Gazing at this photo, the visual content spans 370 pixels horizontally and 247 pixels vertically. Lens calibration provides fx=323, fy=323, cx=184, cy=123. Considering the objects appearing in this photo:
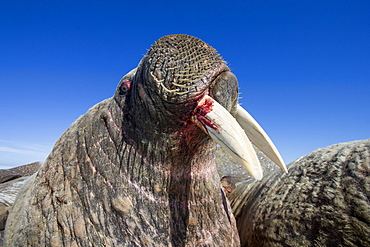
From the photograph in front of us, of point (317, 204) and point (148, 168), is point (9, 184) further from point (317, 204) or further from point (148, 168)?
point (317, 204)

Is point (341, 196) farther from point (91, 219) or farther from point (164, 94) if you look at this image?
point (91, 219)

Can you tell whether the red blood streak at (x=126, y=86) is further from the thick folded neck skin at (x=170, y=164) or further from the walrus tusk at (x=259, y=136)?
the walrus tusk at (x=259, y=136)

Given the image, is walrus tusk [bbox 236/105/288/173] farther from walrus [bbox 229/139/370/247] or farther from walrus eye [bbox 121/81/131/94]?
walrus eye [bbox 121/81/131/94]

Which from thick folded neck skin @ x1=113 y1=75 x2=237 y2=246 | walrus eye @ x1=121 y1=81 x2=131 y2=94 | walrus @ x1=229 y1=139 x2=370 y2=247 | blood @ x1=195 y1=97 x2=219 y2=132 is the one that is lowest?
walrus @ x1=229 y1=139 x2=370 y2=247

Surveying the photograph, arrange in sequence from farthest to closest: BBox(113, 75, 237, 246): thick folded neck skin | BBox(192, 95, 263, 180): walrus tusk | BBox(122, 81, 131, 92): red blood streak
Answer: BBox(122, 81, 131, 92): red blood streak < BBox(113, 75, 237, 246): thick folded neck skin < BBox(192, 95, 263, 180): walrus tusk

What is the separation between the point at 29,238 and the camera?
292 cm

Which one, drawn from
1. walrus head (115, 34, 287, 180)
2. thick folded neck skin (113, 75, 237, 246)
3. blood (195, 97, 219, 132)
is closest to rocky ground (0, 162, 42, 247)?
thick folded neck skin (113, 75, 237, 246)

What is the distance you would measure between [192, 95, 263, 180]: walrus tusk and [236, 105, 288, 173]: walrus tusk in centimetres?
86

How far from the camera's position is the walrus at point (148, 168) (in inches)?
104

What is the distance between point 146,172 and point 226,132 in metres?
0.92

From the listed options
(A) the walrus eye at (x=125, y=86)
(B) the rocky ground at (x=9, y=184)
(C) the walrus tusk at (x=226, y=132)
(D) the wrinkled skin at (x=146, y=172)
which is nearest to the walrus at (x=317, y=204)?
(D) the wrinkled skin at (x=146, y=172)

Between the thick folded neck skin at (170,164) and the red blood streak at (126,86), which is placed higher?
the red blood streak at (126,86)

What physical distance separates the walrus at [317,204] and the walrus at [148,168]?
21.8 inches

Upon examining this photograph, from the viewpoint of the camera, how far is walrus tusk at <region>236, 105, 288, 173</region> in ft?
10.6
